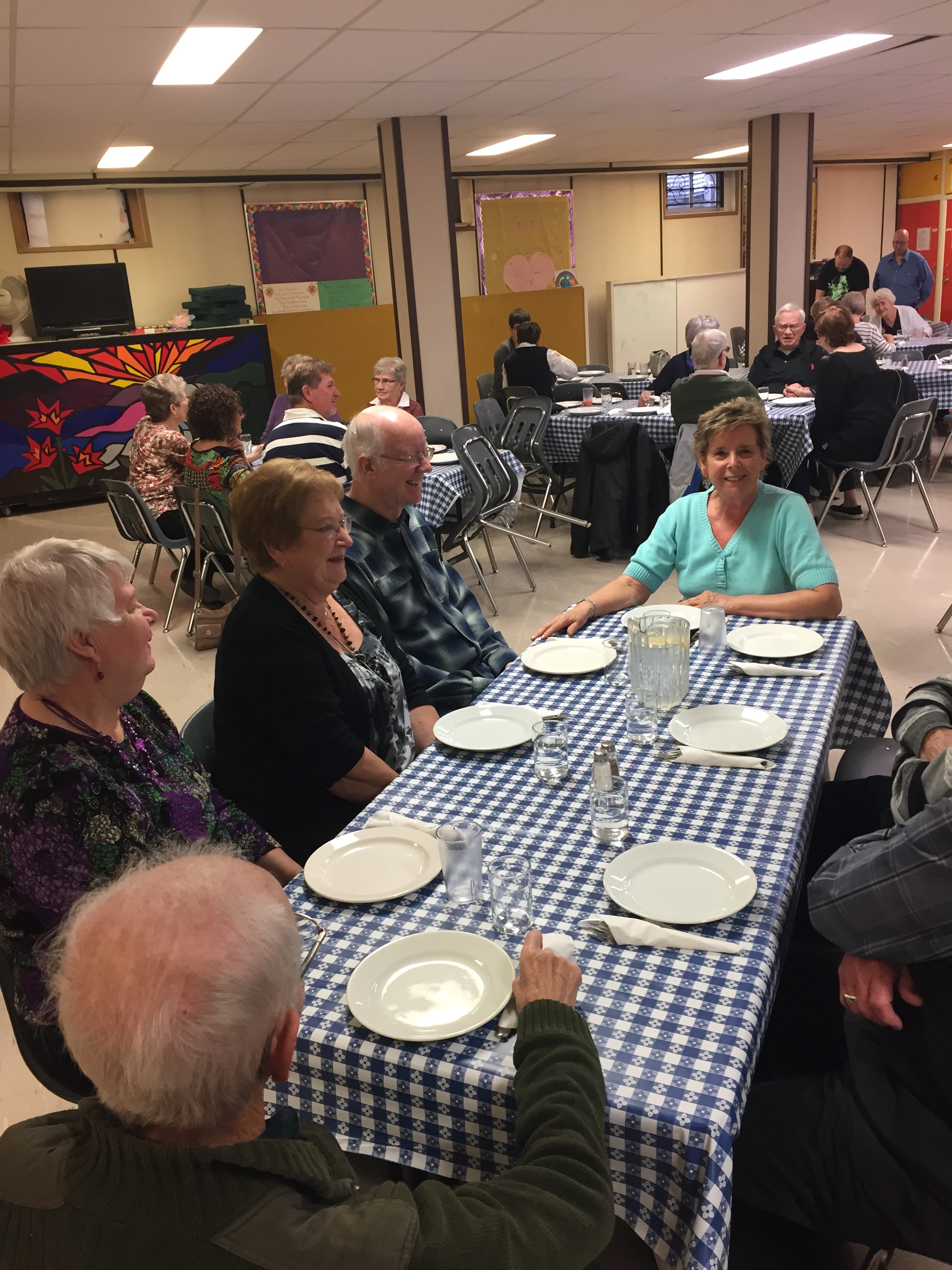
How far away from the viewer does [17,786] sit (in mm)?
1410

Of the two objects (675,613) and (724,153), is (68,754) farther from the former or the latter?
(724,153)

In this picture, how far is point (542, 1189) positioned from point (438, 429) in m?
5.71

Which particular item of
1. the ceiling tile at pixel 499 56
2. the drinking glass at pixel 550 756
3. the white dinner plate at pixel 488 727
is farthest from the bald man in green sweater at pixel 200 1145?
the ceiling tile at pixel 499 56

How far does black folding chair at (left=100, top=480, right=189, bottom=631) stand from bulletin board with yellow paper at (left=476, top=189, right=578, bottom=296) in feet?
21.9

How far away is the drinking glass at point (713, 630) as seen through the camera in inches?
93.4

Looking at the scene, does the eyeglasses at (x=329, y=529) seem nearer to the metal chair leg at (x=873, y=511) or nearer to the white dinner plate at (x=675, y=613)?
the white dinner plate at (x=675, y=613)

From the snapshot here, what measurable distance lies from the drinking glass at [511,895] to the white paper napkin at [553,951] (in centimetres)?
6

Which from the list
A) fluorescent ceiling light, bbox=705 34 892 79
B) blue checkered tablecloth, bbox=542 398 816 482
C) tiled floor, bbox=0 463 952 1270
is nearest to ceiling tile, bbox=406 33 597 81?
fluorescent ceiling light, bbox=705 34 892 79

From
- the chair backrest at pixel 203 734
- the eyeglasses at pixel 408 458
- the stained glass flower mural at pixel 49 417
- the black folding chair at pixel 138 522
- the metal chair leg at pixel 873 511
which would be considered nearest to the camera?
the chair backrest at pixel 203 734

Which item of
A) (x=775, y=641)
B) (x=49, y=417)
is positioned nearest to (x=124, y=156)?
(x=49, y=417)

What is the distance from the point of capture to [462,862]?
4.79 ft

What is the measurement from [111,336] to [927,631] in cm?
720

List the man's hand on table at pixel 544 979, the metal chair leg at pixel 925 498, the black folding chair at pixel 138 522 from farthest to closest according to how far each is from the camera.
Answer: the metal chair leg at pixel 925 498
the black folding chair at pixel 138 522
the man's hand on table at pixel 544 979

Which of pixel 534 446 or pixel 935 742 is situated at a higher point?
pixel 935 742
